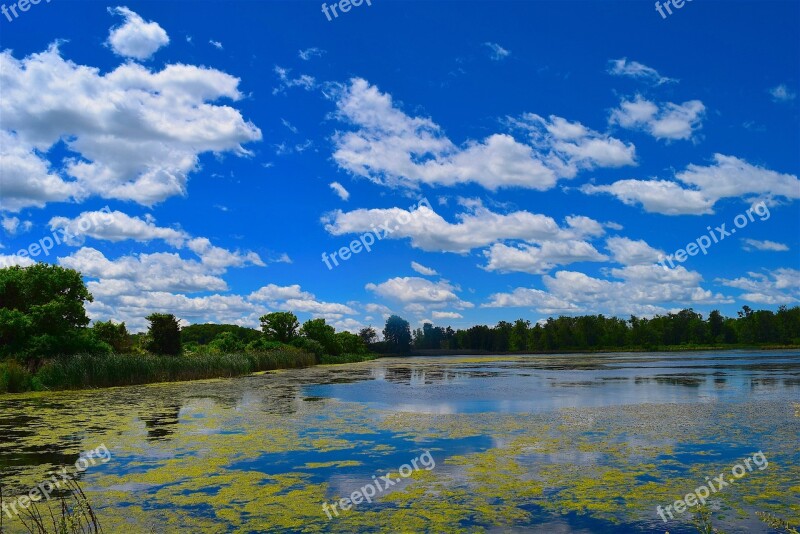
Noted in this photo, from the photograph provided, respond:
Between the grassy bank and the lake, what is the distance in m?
6.31

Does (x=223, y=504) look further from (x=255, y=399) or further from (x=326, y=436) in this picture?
(x=255, y=399)

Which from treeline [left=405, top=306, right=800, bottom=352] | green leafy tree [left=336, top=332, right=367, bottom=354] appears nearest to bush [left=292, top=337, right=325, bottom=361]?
green leafy tree [left=336, top=332, right=367, bottom=354]

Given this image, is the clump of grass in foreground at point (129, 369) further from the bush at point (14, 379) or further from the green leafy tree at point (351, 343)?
the green leafy tree at point (351, 343)

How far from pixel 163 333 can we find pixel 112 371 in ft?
55.4

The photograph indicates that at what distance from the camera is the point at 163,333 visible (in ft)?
173

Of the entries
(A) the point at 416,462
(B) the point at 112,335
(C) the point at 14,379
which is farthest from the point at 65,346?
(A) the point at 416,462

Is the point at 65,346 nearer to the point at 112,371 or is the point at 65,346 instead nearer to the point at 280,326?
the point at 112,371

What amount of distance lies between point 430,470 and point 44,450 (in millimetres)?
10134

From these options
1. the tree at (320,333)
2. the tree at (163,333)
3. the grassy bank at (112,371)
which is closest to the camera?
the grassy bank at (112,371)

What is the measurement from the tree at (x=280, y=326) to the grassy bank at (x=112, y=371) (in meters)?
36.6

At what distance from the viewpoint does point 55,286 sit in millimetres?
40344

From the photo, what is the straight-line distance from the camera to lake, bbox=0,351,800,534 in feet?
31.7

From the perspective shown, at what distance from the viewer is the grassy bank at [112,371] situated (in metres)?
32.2

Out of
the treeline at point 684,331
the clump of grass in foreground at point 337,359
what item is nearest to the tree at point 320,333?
the clump of grass in foreground at point 337,359
